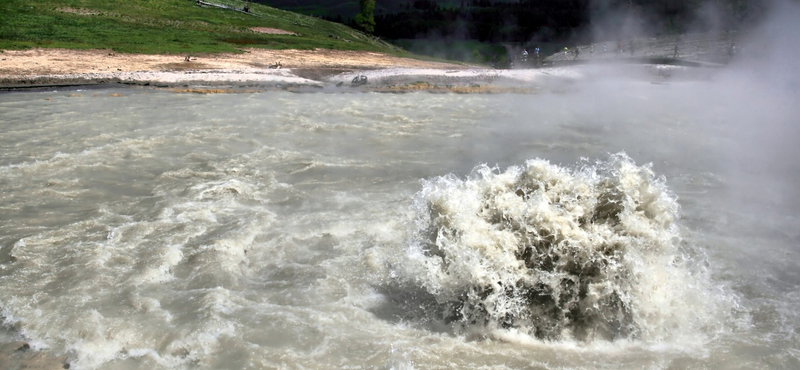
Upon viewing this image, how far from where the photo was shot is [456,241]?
464 cm

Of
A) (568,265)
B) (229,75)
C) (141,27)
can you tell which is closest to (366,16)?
(141,27)

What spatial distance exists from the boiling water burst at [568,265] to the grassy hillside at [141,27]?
21364 mm

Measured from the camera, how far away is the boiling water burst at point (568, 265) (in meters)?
4.39

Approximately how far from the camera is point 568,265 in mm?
4469

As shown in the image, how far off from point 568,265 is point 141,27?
31.7 metres

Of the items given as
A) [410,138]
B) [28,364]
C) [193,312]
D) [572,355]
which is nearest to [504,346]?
[572,355]

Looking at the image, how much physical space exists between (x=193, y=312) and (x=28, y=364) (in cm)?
113

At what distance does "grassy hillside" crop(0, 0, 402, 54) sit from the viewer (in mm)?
24109

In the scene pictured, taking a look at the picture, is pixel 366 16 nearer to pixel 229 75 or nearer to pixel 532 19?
pixel 532 19

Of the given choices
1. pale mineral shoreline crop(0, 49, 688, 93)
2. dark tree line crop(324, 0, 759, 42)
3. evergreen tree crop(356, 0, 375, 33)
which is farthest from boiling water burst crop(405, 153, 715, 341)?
evergreen tree crop(356, 0, 375, 33)

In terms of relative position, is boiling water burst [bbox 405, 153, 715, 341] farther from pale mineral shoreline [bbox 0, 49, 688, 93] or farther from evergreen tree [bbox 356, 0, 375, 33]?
evergreen tree [bbox 356, 0, 375, 33]

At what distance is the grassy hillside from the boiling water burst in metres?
21.4

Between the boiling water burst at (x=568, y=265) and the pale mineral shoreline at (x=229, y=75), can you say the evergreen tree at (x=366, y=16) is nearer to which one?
the pale mineral shoreline at (x=229, y=75)

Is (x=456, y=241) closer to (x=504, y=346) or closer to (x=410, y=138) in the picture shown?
(x=504, y=346)
